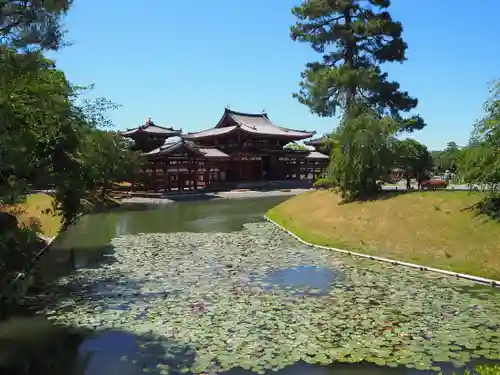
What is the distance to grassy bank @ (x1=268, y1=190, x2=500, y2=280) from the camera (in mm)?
14195

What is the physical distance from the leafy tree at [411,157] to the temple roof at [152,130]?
33.8 m

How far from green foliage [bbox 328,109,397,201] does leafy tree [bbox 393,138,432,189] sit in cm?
67

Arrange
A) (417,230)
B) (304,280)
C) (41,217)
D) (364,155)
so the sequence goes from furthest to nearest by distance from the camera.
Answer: (41,217) < (364,155) < (417,230) < (304,280)

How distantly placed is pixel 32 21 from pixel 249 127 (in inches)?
2072

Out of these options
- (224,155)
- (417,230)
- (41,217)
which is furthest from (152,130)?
(417,230)

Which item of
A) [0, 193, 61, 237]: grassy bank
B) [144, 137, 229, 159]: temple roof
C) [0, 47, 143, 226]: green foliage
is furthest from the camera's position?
[144, 137, 229, 159]: temple roof

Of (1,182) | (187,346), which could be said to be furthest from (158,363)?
(1,182)

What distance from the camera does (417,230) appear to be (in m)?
17.0

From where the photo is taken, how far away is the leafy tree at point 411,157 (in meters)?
23.9

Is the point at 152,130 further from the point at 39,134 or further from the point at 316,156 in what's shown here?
the point at 39,134

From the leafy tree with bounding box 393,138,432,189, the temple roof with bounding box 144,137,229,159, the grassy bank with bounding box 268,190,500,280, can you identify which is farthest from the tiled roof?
the grassy bank with bounding box 268,190,500,280

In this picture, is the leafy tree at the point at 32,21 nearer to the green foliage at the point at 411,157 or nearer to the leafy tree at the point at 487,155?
the leafy tree at the point at 487,155

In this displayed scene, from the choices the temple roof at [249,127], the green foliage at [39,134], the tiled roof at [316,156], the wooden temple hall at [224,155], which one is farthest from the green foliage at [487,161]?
the tiled roof at [316,156]

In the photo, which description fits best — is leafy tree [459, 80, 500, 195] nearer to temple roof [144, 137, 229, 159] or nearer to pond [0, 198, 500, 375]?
pond [0, 198, 500, 375]
